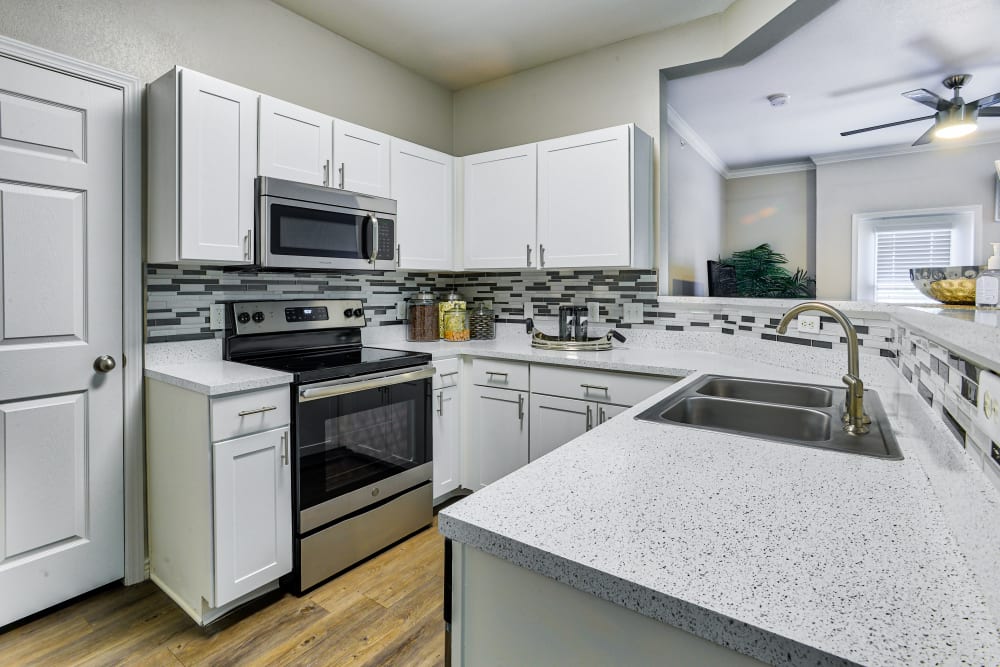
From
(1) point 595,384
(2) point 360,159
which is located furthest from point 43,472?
→ (1) point 595,384

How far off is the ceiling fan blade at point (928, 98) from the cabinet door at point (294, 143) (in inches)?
136

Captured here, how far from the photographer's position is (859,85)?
3.70 meters

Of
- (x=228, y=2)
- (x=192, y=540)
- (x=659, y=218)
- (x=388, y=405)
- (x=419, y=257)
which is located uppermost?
(x=228, y=2)

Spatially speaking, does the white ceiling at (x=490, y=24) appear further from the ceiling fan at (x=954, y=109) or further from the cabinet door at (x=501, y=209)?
the ceiling fan at (x=954, y=109)

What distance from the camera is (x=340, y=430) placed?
83.4 inches

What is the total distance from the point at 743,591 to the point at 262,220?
6.92ft

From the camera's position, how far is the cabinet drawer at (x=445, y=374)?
8.68 feet

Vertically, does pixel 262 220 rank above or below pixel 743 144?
below

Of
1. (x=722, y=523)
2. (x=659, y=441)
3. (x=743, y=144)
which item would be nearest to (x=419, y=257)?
(x=659, y=441)

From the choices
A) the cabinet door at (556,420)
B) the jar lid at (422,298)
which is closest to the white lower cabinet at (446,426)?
the cabinet door at (556,420)

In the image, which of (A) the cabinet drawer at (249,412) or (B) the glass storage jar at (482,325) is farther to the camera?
(B) the glass storage jar at (482,325)

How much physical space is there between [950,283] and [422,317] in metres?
2.45

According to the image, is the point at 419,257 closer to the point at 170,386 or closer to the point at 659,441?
the point at 170,386

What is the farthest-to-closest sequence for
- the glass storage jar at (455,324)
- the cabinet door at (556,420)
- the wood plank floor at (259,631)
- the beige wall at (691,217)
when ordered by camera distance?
the beige wall at (691,217) → the glass storage jar at (455,324) → the cabinet door at (556,420) → the wood plank floor at (259,631)
